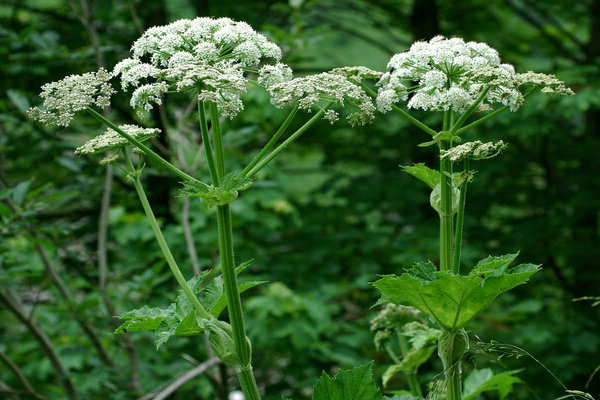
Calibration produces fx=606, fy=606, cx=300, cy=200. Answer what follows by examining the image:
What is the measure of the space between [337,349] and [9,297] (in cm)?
Result: 248

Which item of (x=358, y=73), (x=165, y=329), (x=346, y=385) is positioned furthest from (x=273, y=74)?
(x=346, y=385)

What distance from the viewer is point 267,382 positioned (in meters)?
5.43

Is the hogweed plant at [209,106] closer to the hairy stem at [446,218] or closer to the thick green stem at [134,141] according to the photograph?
the thick green stem at [134,141]

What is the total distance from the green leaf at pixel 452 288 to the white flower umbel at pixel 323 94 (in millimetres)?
374

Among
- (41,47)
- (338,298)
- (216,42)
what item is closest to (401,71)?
(216,42)

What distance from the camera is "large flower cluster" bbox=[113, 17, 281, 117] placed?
1.22 meters

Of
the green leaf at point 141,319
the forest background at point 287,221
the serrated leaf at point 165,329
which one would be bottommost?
the forest background at point 287,221

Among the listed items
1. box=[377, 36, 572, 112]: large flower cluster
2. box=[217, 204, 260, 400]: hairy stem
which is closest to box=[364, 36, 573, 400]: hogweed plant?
box=[377, 36, 572, 112]: large flower cluster

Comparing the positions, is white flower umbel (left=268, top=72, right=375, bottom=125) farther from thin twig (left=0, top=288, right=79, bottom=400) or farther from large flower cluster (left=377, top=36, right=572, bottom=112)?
thin twig (left=0, top=288, right=79, bottom=400)

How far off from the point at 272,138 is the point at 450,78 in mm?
491

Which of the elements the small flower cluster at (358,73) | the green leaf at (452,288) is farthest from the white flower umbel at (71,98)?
the green leaf at (452,288)

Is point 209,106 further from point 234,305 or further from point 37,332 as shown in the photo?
point 37,332

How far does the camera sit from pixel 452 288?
1253mm

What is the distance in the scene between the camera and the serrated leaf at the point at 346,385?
4.37 ft
